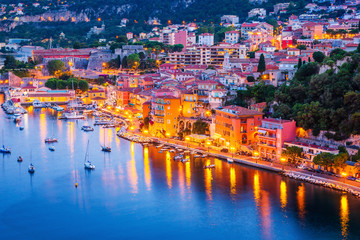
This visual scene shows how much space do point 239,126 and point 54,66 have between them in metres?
19.5

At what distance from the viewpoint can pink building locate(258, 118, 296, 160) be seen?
1570cm

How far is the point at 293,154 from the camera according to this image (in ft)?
49.4

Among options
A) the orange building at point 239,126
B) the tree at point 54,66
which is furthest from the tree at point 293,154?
the tree at point 54,66

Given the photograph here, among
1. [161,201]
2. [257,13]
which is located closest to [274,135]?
[161,201]

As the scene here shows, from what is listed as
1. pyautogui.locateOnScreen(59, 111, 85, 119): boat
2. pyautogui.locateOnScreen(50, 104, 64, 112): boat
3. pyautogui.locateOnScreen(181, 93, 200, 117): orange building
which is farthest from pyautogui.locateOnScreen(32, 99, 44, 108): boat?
pyautogui.locateOnScreen(181, 93, 200, 117): orange building

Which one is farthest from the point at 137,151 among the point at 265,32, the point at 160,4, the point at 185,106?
the point at 160,4

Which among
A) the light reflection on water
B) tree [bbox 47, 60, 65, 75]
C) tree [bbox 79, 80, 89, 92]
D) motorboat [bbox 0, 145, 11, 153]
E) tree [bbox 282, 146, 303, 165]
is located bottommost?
the light reflection on water

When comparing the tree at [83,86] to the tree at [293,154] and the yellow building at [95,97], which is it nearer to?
the yellow building at [95,97]

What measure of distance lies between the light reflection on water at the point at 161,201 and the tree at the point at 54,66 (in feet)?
54.9

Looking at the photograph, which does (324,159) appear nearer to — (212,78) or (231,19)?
(212,78)

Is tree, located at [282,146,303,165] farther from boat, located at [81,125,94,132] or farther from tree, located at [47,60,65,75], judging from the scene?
tree, located at [47,60,65,75]

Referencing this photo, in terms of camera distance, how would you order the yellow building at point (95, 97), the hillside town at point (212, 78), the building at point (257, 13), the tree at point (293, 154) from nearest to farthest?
the tree at point (293, 154) < the hillside town at point (212, 78) < the yellow building at point (95, 97) < the building at point (257, 13)

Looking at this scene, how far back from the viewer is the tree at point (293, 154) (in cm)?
1501

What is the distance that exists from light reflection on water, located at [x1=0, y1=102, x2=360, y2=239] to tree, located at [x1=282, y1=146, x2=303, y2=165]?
30.4 inches
